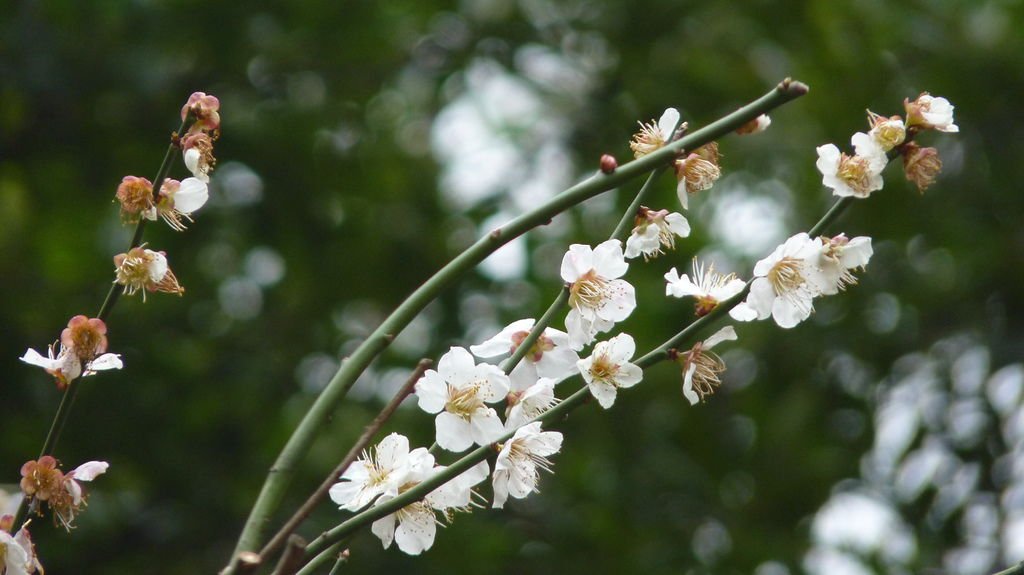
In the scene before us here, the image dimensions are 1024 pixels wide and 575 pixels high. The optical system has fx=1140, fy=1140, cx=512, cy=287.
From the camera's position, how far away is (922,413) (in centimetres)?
336

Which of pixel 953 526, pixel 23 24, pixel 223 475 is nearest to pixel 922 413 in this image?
pixel 953 526

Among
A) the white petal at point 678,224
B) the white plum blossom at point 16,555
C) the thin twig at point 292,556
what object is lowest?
the thin twig at point 292,556

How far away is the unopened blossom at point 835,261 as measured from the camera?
0.84 metres

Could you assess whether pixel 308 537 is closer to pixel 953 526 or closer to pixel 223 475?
pixel 223 475

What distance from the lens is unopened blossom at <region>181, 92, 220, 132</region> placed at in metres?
0.83

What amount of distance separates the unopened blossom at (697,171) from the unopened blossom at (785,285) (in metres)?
0.07

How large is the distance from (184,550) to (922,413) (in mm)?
2126

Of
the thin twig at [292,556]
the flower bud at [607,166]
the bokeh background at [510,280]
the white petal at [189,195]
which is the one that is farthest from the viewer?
the bokeh background at [510,280]

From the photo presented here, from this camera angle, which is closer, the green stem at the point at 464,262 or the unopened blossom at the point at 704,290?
the green stem at the point at 464,262

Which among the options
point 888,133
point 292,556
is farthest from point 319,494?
point 888,133

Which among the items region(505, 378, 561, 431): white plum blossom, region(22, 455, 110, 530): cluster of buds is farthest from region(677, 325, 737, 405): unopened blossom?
region(22, 455, 110, 530): cluster of buds

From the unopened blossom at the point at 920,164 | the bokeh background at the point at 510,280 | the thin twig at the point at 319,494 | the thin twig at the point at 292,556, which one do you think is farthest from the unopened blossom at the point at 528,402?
the bokeh background at the point at 510,280

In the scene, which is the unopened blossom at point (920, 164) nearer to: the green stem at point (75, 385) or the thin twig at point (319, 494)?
the thin twig at point (319, 494)

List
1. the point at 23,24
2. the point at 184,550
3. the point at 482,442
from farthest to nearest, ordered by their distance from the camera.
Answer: the point at 184,550 → the point at 23,24 → the point at 482,442
